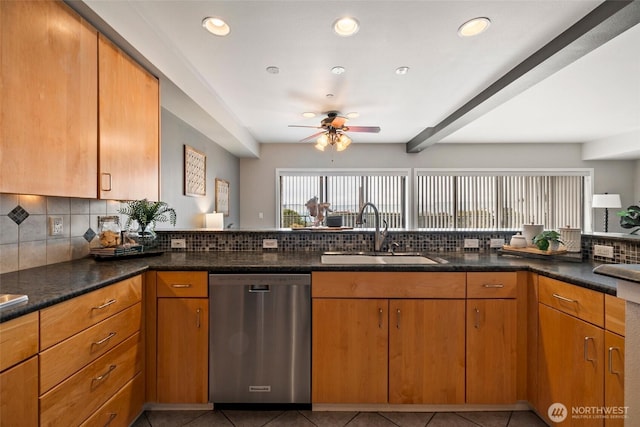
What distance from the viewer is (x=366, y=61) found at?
100 inches

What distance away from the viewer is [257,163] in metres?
5.99

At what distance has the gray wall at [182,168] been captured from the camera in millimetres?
3166

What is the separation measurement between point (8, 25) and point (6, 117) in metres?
0.35

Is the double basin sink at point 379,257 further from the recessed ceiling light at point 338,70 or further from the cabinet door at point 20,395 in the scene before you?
the recessed ceiling light at point 338,70

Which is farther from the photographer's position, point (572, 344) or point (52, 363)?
point (572, 344)

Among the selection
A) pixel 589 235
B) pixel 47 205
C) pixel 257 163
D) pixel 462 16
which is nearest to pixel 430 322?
pixel 589 235

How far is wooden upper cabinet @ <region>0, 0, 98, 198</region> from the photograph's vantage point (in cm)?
116

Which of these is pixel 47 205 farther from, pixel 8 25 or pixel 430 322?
pixel 430 322

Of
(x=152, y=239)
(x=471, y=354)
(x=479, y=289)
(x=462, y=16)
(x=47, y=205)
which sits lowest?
(x=471, y=354)

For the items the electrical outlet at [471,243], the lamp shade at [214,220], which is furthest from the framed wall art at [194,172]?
the electrical outlet at [471,243]

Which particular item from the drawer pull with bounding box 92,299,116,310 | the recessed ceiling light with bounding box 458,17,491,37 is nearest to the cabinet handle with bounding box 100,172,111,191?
the drawer pull with bounding box 92,299,116,310

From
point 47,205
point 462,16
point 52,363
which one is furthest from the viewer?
point 462,16

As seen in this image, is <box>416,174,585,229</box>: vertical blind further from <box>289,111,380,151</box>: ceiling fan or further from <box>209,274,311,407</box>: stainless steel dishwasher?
<box>209,274,311,407</box>: stainless steel dishwasher

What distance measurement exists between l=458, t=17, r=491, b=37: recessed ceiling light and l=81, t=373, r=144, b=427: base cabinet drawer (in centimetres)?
292
